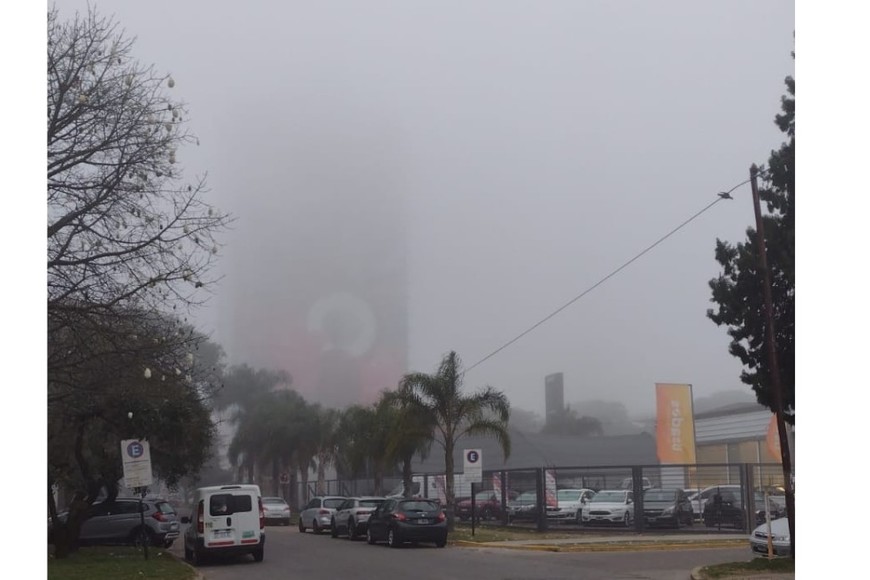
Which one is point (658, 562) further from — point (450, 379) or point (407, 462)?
point (407, 462)

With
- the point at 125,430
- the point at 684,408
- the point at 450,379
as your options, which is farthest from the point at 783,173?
the point at 684,408

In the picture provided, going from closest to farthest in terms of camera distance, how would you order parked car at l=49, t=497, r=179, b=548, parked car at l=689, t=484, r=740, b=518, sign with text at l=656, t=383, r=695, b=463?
parked car at l=49, t=497, r=179, b=548
parked car at l=689, t=484, r=740, b=518
sign with text at l=656, t=383, r=695, b=463

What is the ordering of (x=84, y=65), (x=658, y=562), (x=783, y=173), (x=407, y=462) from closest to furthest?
(x=84, y=65) → (x=783, y=173) → (x=658, y=562) → (x=407, y=462)

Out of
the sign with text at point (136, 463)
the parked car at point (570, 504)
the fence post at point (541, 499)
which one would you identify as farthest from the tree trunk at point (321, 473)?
the sign with text at point (136, 463)

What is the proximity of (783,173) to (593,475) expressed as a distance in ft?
66.6

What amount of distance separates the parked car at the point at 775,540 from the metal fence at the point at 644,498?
34.4 feet

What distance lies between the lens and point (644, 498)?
3559 cm

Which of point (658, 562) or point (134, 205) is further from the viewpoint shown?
point (658, 562)

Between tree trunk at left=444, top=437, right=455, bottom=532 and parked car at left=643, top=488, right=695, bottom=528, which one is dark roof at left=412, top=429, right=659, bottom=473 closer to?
tree trunk at left=444, top=437, right=455, bottom=532

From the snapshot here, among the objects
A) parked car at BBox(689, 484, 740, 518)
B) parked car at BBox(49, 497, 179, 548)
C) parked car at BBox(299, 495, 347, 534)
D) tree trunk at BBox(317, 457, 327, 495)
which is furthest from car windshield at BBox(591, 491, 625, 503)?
tree trunk at BBox(317, 457, 327, 495)

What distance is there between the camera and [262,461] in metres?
56.8

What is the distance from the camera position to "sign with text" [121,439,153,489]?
874 inches

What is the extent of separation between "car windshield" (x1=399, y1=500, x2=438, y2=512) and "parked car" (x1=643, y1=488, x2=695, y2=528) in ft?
32.2

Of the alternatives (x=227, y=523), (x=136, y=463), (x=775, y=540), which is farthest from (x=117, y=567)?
(x=775, y=540)
